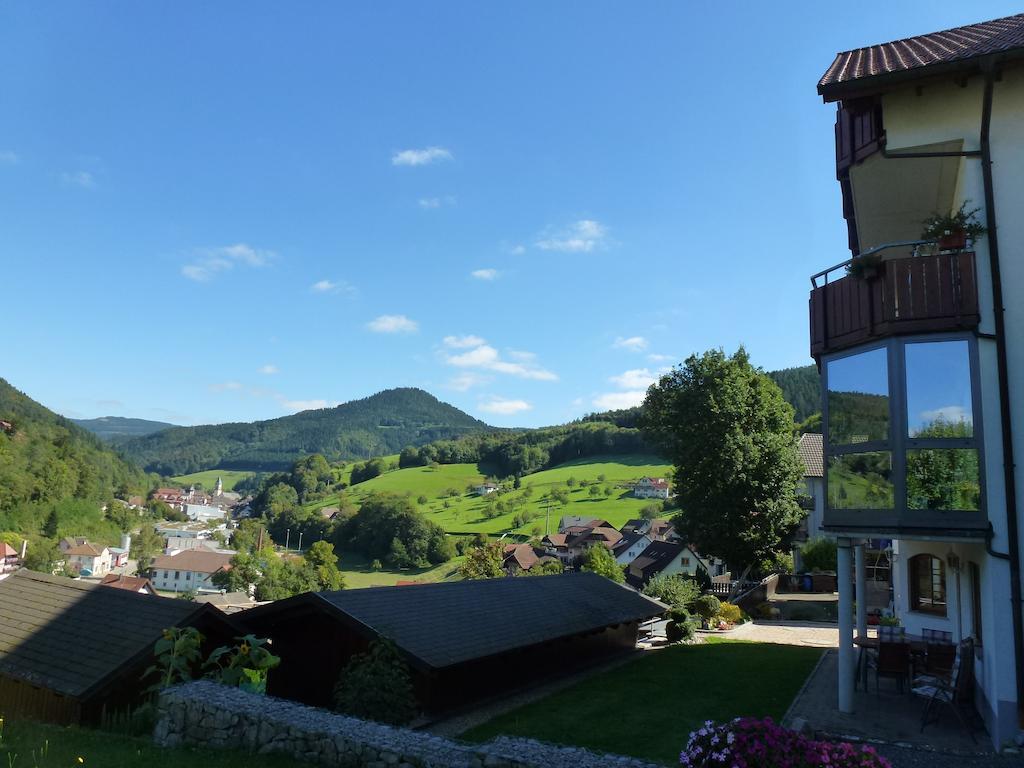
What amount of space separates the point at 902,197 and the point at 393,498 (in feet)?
379

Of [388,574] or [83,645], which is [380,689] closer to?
[83,645]

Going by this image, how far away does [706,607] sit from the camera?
2325 centimetres

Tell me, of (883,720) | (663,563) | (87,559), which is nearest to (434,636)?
(883,720)

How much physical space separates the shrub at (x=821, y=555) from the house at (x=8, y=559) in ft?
327

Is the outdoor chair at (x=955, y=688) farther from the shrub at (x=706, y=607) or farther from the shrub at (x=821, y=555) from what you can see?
the shrub at (x=821, y=555)

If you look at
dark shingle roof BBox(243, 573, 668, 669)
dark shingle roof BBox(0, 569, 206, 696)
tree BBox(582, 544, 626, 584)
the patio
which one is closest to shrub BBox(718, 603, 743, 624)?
dark shingle roof BBox(243, 573, 668, 669)

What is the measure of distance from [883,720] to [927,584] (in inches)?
223

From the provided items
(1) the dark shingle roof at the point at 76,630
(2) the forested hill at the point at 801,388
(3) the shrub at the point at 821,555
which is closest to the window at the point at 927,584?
(1) the dark shingle roof at the point at 76,630

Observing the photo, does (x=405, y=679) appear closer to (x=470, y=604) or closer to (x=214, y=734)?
(x=214, y=734)

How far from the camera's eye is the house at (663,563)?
206 feet

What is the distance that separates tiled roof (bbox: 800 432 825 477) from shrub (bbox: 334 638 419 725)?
3122 centimetres

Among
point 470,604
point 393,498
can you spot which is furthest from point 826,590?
point 393,498

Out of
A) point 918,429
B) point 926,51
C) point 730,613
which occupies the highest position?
point 926,51

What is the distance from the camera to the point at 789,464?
28.8 m
